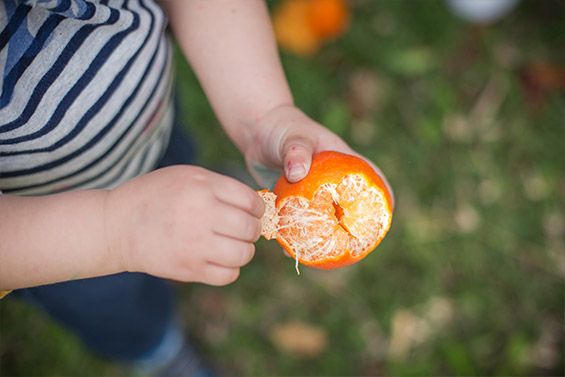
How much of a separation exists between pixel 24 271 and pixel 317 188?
0.41 m

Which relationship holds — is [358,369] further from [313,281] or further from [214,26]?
[214,26]

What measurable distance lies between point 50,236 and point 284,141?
370 mm

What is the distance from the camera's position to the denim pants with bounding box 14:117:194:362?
1.07 metres

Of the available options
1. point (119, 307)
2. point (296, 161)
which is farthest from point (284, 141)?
point (119, 307)

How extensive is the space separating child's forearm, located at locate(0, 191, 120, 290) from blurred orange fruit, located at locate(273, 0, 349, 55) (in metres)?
1.17

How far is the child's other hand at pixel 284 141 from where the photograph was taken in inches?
33.1

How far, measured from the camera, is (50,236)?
2.36 feet

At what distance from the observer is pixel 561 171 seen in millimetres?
1705

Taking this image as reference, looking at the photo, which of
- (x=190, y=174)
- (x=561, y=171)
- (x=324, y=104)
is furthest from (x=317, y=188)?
(x=561, y=171)

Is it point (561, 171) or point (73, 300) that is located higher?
point (73, 300)

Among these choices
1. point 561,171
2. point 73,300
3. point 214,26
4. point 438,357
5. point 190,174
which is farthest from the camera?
point 561,171

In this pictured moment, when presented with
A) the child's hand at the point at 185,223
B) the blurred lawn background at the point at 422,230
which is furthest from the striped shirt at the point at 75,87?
the blurred lawn background at the point at 422,230

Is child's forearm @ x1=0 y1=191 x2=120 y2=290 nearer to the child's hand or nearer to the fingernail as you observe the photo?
the child's hand

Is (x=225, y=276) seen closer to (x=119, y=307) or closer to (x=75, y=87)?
(x=75, y=87)
